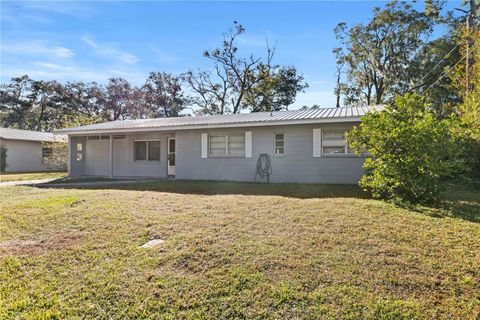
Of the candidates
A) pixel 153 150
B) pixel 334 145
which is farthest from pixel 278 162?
pixel 153 150

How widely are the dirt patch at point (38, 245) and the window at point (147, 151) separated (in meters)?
8.85

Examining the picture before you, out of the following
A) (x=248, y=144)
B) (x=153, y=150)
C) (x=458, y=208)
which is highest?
(x=248, y=144)

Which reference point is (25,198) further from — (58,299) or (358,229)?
(358,229)

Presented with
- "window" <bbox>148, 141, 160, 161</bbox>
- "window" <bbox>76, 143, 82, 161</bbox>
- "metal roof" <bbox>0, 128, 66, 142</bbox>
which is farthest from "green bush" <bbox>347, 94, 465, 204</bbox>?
"metal roof" <bbox>0, 128, 66, 142</bbox>

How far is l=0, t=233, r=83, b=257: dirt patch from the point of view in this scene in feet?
13.5

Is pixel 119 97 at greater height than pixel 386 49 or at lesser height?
lesser

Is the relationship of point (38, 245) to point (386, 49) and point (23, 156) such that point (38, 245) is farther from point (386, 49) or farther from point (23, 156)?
point (386, 49)

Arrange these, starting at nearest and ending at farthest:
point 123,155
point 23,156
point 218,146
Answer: point 218,146 → point 123,155 → point 23,156

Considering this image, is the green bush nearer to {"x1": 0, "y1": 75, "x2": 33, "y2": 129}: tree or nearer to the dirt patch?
the dirt patch

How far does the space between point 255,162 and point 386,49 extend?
17.9 m

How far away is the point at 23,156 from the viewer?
67.3 feet

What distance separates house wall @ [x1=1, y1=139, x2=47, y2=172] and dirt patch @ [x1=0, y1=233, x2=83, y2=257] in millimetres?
18935

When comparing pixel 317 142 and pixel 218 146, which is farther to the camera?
pixel 218 146

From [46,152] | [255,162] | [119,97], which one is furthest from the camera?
[119,97]
